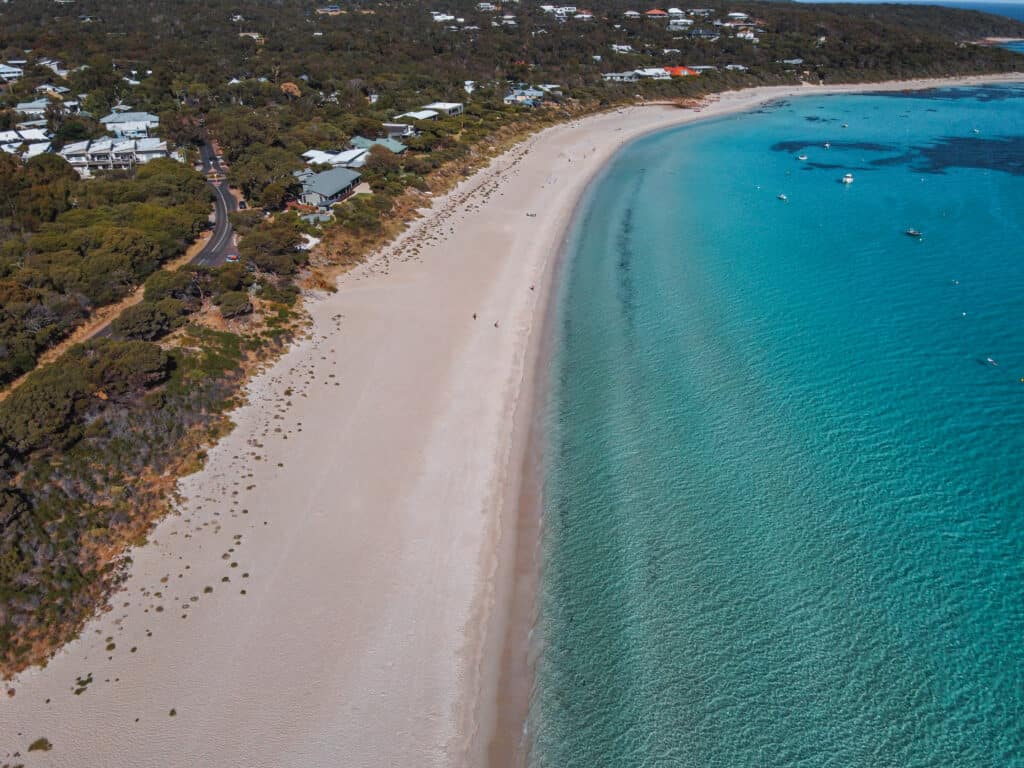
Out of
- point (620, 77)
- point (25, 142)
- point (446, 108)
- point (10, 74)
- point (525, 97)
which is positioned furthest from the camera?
point (620, 77)

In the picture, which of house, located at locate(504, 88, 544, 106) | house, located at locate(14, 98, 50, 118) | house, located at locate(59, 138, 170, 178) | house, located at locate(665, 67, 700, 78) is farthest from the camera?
house, located at locate(665, 67, 700, 78)

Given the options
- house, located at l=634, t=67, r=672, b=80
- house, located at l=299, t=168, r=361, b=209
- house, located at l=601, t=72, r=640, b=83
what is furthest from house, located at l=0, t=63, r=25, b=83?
house, located at l=634, t=67, r=672, b=80

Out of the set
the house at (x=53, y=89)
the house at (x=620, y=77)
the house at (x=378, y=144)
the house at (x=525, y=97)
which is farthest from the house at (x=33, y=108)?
the house at (x=620, y=77)

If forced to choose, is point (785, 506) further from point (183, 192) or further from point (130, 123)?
Answer: point (130, 123)

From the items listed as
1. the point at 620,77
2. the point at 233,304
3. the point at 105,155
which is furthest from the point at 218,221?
the point at 620,77

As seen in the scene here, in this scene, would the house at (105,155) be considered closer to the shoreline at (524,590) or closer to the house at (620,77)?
the shoreline at (524,590)

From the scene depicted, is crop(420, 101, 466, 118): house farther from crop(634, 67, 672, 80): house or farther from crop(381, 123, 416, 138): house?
crop(634, 67, 672, 80): house
